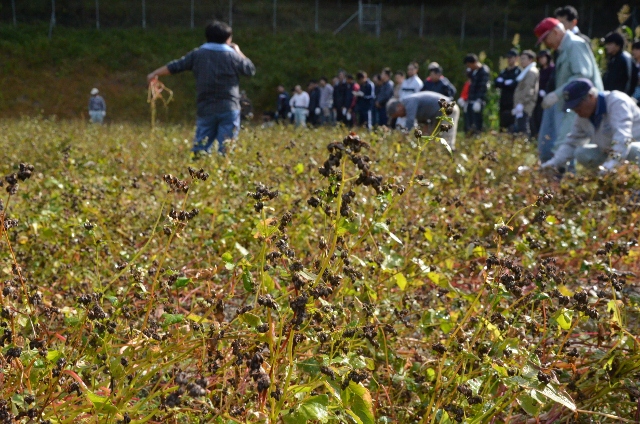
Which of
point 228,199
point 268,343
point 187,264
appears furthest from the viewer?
point 228,199

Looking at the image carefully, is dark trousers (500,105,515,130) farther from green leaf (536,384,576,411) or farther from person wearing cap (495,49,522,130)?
green leaf (536,384,576,411)

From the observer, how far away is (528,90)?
34.6 feet

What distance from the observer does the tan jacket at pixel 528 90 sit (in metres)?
10.5

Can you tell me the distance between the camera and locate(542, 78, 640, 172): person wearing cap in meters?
5.60

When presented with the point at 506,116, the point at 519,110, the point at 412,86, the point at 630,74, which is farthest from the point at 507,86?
the point at 630,74

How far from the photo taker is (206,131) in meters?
6.89

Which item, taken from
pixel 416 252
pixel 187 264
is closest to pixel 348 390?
pixel 416 252

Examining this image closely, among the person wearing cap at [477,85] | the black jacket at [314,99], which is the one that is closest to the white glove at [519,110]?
the person wearing cap at [477,85]

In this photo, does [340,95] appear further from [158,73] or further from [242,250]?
[242,250]

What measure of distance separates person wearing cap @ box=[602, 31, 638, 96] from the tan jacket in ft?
7.06

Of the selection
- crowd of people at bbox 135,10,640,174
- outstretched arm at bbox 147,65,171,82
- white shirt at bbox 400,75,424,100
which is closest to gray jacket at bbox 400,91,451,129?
crowd of people at bbox 135,10,640,174

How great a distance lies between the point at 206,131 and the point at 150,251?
356 centimetres

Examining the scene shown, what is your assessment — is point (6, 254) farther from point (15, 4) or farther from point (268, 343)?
point (15, 4)

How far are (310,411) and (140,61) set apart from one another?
3055 centimetres
